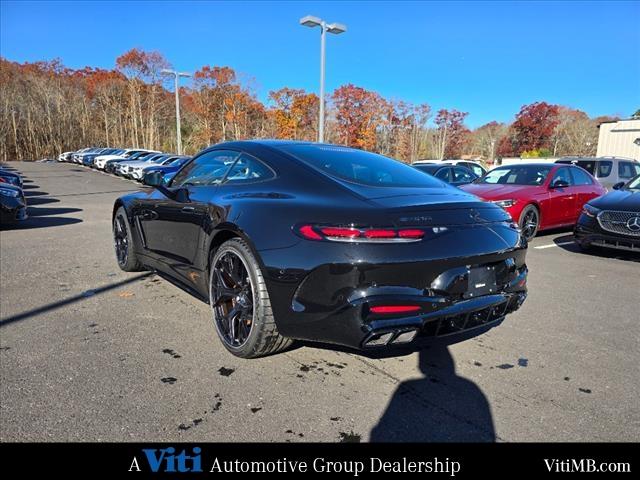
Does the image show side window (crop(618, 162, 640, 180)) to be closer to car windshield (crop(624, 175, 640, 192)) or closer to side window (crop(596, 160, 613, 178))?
side window (crop(596, 160, 613, 178))

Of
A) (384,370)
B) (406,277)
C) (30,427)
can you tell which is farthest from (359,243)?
(30,427)

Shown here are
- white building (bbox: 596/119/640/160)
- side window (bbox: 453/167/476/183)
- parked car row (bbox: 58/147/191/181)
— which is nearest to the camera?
side window (bbox: 453/167/476/183)

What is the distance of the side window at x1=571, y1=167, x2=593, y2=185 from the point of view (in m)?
8.76

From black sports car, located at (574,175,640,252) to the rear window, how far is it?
14.1ft

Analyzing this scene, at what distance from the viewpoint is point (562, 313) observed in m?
4.11

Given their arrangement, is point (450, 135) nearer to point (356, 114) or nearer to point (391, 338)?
point (356, 114)

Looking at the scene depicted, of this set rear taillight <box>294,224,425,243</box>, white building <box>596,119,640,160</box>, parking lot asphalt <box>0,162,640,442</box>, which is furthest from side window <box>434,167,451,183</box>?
white building <box>596,119,640,160</box>

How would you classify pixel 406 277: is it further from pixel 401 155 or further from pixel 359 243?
pixel 401 155

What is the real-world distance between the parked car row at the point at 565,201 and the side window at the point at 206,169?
11.5 ft

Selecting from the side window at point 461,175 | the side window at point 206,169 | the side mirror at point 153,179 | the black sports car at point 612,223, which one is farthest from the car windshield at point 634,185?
the side mirror at point 153,179

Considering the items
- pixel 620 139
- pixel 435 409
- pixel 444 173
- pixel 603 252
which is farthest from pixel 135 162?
pixel 620 139

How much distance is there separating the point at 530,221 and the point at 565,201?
3.43 ft

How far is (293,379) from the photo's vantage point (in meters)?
2.75

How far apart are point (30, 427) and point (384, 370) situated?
2004 millimetres
